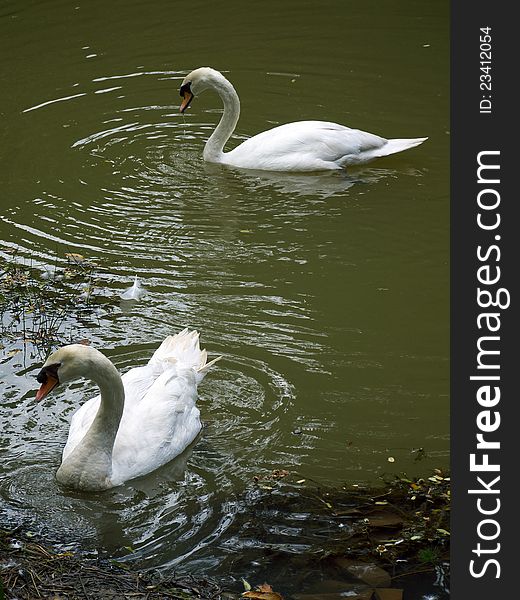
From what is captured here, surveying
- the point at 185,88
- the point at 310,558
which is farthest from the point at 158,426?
the point at 185,88

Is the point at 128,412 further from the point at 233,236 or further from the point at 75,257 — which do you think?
the point at 233,236

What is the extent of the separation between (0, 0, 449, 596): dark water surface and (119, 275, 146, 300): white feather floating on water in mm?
91

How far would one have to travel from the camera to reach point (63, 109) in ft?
43.1

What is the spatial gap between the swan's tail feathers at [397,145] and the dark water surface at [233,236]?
256mm

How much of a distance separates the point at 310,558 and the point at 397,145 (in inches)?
263

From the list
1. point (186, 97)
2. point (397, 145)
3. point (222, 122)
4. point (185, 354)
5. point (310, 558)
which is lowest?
point (310, 558)

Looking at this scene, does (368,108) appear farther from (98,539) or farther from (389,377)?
(98,539)

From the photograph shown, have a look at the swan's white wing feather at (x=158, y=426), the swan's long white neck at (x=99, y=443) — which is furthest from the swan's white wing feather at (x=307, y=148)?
the swan's long white neck at (x=99, y=443)

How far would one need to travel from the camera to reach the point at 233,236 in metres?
9.96

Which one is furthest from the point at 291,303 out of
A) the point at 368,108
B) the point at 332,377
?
the point at 368,108

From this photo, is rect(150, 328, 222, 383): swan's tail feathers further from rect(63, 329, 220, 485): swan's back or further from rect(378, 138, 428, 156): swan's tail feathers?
rect(378, 138, 428, 156): swan's tail feathers

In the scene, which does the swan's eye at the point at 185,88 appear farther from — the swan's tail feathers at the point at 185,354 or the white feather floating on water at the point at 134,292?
the swan's tail feathers at the point at 185,354

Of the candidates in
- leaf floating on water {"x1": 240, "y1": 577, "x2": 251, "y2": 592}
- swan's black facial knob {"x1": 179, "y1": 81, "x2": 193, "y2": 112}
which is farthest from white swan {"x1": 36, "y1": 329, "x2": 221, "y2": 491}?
swan's black facial knob {"x1": 179, "y1": 81, "x2": 193, "y2": 112}

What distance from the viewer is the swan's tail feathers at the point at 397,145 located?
37.7ft
